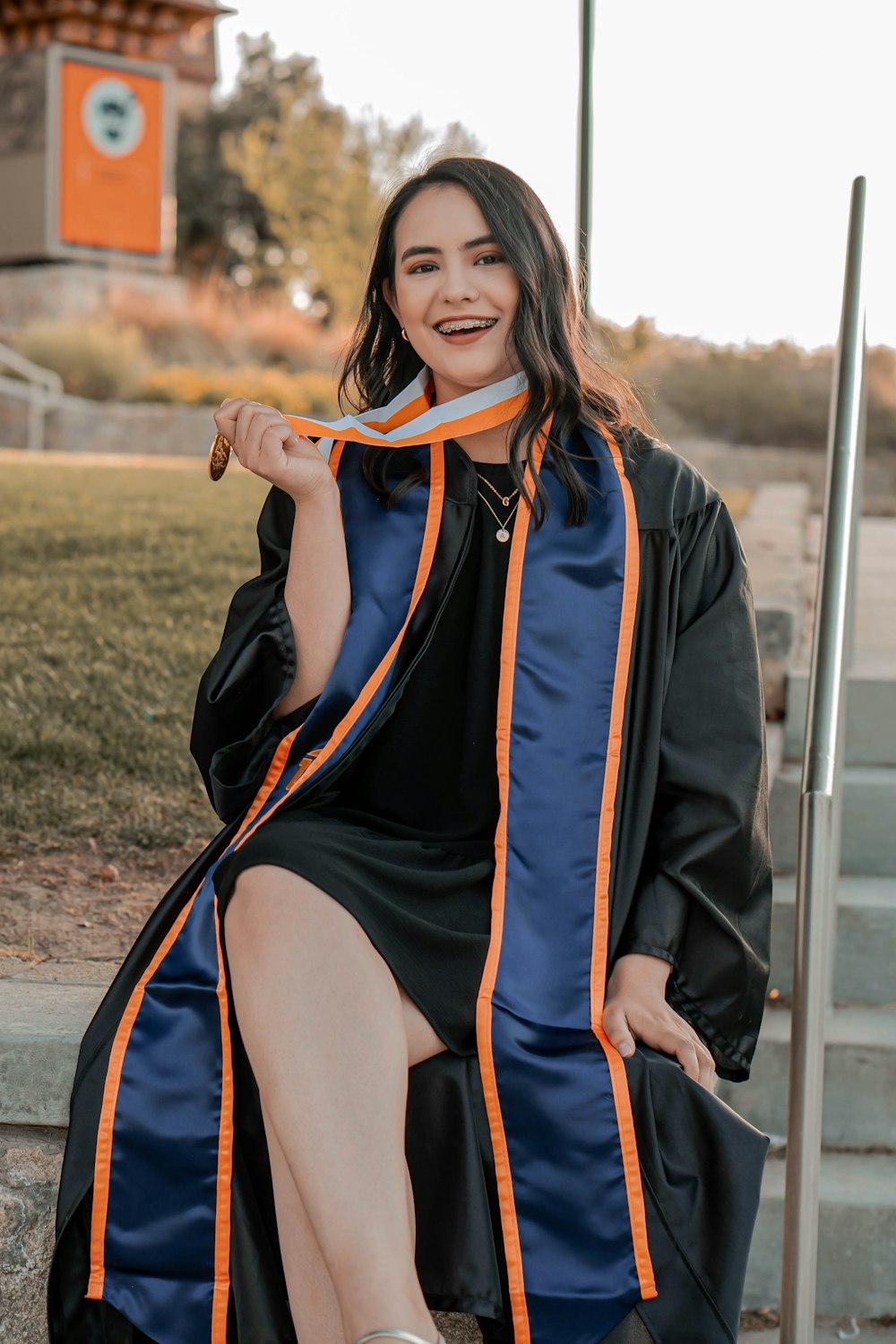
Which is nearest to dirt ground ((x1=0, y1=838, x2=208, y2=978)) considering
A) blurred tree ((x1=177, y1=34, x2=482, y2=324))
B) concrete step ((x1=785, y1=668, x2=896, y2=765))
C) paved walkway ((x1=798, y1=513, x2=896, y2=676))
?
concrete step ((x1=785, y1=668, x2=896, y2=765))

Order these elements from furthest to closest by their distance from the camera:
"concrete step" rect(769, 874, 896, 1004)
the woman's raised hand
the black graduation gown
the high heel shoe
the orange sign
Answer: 1. the orange sign
2. "concrete step" rect(769, 874, 896, 1004)
3. the woman's raised hand
4. the black graduation gown
5. the high heel shoe

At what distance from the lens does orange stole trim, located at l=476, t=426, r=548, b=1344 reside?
1.84 m

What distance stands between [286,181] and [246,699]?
768 inches

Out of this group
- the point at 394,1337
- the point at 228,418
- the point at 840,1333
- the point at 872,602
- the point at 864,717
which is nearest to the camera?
the point at 394,1337

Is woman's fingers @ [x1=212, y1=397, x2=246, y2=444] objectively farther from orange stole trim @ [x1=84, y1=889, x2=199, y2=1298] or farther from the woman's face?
orange stole trim @ [x1=84, y1=889, x2=199, y2=1298]

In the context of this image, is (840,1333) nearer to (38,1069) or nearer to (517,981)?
(517,981)

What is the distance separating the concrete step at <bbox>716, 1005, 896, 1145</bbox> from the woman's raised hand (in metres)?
1.39

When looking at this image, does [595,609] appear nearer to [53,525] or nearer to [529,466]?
[529,466]

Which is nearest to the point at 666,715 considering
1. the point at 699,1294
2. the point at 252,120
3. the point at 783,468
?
the point at 699,1294

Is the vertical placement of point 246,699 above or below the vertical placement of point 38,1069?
above

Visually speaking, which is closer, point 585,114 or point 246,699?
point 246,699

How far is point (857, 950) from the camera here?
294cm

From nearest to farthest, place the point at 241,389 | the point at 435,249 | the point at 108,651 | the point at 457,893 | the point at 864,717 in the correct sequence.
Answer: the point at 457,893
the point at 435,249
the point at 864,717
the point at 108,651
the point at 241,389

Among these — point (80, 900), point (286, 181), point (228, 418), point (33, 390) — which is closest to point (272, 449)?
point (228, 418)
